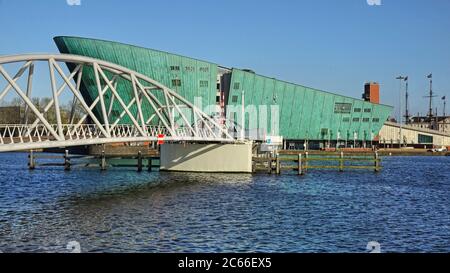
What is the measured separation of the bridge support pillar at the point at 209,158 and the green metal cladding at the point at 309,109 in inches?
2001

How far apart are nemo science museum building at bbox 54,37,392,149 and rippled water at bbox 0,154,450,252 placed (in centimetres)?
5965

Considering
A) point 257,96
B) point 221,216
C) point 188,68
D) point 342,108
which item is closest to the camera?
point 221,216

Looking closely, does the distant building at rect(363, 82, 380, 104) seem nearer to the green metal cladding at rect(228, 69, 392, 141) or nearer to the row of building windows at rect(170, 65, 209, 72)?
the green metal cladding at rect(228, 69, 392, 141)

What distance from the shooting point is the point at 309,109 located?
13025 centimetres

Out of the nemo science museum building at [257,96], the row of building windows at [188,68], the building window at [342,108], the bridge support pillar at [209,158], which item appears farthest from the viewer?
the building window at [342,108]

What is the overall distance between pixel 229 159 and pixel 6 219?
122 ft

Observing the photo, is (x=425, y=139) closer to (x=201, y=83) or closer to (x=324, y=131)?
(x=324, y=131)

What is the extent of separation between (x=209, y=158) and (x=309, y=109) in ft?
227

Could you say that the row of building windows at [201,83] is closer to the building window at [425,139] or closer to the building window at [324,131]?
the building window at [324,131]

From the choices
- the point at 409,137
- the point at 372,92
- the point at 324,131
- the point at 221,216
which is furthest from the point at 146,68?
the point at 372,92

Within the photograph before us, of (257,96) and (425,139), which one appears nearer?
(257,96)

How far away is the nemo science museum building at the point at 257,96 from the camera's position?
114 metres

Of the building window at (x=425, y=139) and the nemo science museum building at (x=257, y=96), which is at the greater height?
the nemo science museum building at (x=257, y=96)

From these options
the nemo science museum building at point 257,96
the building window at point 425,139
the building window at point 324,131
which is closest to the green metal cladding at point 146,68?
the nemo science museum building at point 257,96
